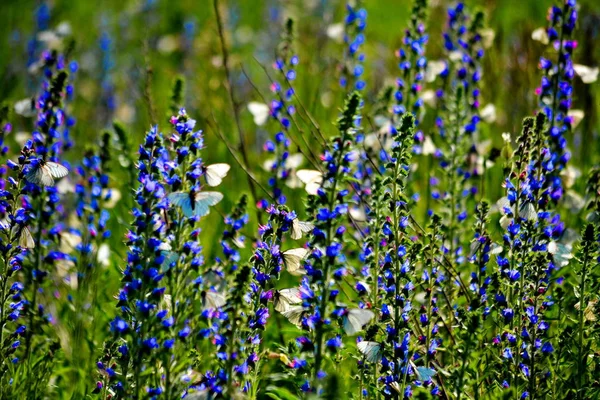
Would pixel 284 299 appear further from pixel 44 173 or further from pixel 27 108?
pixel 27 108

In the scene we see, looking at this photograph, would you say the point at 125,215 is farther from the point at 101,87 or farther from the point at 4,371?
the point at 101,87

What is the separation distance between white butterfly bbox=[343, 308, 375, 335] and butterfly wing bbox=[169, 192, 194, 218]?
2.17ft

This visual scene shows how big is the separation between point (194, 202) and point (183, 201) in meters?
0.04

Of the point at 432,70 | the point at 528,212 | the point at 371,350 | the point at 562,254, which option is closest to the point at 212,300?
the point at 371,350

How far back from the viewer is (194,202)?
8.52 ft

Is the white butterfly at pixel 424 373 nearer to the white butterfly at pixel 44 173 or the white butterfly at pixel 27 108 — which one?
the white butterfly at pixel 44 173

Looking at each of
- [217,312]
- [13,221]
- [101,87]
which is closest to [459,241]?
[217,312]

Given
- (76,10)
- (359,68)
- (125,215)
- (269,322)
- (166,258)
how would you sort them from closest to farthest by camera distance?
(166,258) < (269,322) < (359,68) < (125,215) < (76,10)

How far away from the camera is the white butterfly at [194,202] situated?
257 centimetres

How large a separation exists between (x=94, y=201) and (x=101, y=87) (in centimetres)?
455

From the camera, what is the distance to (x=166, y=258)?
2607mm

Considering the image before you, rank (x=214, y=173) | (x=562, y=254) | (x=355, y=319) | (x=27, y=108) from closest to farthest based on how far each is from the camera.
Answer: (x=355, y=319) < (x=214, y=173) < (x=562, y=254) < (x=27, y=108)

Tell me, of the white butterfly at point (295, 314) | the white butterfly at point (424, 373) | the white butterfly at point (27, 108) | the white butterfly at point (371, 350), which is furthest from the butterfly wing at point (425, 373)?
the white butterfly at point (27, 108)

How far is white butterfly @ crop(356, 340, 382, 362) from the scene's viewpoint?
8.98 ft
